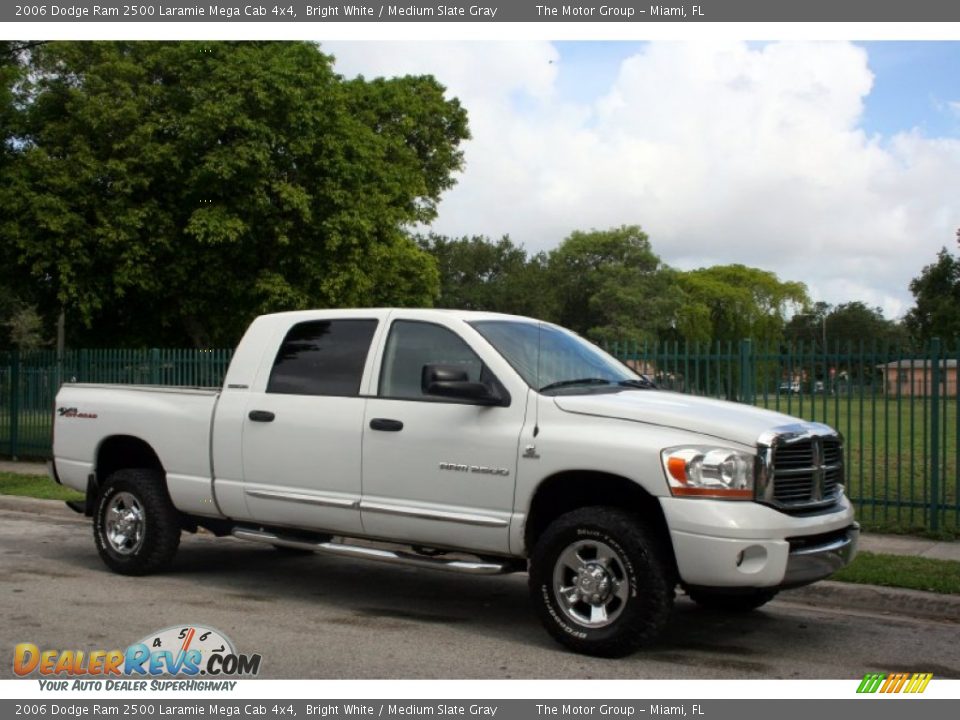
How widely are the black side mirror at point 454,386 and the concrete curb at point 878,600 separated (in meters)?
3.18

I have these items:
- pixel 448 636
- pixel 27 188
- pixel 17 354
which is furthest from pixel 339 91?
pixel 448 636

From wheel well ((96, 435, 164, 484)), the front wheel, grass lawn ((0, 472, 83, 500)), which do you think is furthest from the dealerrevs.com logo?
grass lawn ((0, 472, 83, 500))

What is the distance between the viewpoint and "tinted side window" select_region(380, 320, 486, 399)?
7141 mm

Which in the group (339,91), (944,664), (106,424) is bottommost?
(944,664)

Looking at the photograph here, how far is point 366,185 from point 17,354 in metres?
11.6

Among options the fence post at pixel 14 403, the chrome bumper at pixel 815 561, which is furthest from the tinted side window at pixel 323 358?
the fence post at pixel 14 403

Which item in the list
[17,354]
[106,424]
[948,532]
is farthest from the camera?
[17,354]

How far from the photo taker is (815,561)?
243 inches

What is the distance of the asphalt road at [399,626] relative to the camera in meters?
6.11

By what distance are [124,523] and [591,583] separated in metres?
4.37

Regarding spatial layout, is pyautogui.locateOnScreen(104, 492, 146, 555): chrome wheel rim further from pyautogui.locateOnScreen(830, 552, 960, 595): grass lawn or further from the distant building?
the distant building

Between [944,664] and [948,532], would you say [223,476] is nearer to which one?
[944,664]

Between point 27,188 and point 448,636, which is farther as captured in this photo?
point 27,188

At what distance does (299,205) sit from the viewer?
84.0 feet
